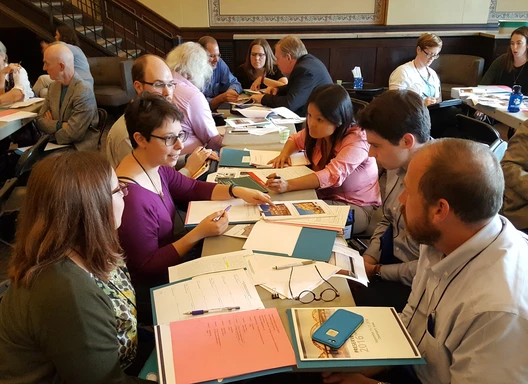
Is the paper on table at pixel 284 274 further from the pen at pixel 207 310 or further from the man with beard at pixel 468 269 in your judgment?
the man with beard at pixel 468 269

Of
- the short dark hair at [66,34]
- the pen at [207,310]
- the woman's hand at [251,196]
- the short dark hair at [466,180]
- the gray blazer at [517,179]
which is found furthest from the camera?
the short dark hair at [66,34]

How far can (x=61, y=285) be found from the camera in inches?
40.9

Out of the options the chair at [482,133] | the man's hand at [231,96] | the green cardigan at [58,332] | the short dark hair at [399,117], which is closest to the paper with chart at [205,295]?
the green cardigan at [58,332]

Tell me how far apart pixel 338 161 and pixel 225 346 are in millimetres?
1336

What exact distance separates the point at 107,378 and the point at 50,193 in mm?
476

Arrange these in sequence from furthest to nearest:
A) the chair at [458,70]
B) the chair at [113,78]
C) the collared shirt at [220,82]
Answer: the chair at [113,78] → the chair at [458,70] → the collared shirt at [220,82]

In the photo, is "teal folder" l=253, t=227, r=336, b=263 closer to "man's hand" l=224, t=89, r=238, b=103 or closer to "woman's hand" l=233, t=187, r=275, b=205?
"woman's hand" l=233, t=187, r=275, b=205

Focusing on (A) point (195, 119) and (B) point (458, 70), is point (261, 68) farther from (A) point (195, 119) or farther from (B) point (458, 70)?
(B) point (458, 70)

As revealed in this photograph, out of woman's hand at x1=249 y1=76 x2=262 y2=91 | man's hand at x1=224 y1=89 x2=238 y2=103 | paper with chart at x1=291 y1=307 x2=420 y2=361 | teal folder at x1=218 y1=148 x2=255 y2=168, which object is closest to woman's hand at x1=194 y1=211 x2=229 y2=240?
paper with chart at x1=291 y1=307 x2=420 y2=361

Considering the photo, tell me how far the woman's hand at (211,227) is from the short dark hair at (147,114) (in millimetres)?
423

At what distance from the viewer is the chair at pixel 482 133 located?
7.63 feet

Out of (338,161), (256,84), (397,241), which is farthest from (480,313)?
(256,84)

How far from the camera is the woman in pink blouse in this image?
2.23 meters

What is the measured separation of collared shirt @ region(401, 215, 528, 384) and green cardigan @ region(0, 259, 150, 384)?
837 millimetres
